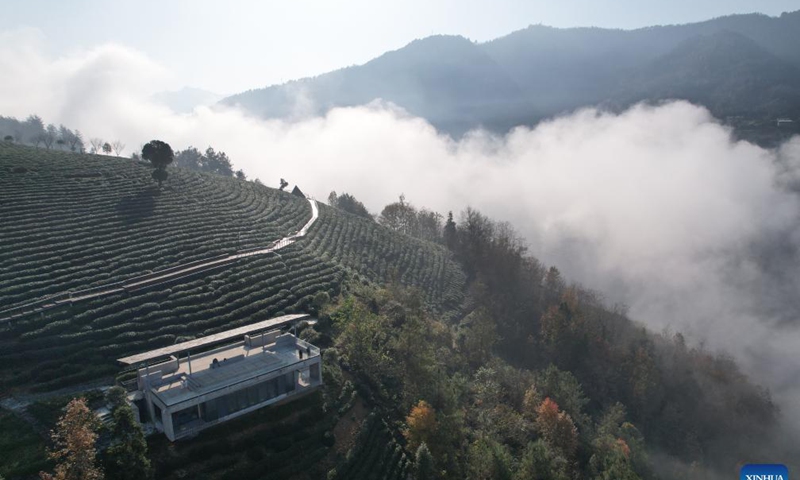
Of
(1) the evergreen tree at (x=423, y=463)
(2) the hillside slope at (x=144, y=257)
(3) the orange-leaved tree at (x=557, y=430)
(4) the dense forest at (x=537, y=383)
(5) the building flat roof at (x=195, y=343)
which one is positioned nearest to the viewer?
(5) the building flat roof at (x=195, y=343)

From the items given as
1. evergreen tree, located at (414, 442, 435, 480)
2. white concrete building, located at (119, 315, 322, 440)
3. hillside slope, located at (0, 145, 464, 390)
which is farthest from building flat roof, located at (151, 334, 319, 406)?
evergreen tree, located at (414, 442, 435, 480)

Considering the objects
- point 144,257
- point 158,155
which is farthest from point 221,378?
point 158,155

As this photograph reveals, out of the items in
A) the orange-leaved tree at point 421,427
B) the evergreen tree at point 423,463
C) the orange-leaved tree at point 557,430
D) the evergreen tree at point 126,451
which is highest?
the evergreen tree at point 126,451

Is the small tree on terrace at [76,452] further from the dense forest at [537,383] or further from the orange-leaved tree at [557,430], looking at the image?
the orange-leaved tree at [557,430]

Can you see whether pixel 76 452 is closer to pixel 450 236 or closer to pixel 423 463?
pixel 423 463

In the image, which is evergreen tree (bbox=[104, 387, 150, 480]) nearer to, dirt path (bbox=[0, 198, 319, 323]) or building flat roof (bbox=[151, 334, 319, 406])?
building flat roof (bbox=[151, 334, 319, 406])

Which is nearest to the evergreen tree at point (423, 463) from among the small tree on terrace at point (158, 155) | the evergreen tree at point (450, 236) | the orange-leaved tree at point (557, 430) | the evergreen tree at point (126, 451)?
the orange-leaved tree at point (557, 430)
